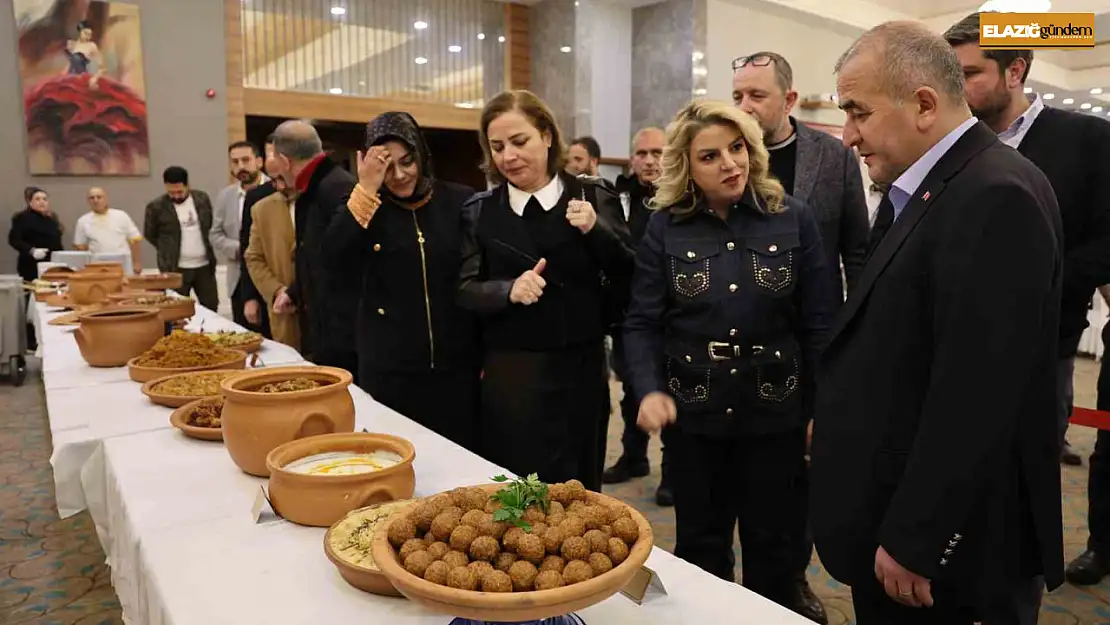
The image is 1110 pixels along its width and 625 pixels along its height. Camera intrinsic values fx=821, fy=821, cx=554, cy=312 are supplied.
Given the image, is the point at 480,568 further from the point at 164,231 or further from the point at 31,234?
the point at 31,234

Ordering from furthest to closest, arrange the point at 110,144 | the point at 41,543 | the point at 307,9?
Answer: the point at 307,9 < the point at 110,144 < the point at 41,543

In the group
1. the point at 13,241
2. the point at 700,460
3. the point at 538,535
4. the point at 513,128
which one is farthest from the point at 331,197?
the point at 13,241

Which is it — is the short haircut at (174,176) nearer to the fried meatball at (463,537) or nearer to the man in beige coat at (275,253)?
the man in beige coat at (275,253)

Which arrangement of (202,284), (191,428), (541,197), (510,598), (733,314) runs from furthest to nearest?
(202,284), (541,197), (733,314), (191,428), (510,598)

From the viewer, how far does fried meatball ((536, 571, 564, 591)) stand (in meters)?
0.77

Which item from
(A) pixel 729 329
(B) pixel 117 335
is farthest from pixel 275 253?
(A) pixel 729 329

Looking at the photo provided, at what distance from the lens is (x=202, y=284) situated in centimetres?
675

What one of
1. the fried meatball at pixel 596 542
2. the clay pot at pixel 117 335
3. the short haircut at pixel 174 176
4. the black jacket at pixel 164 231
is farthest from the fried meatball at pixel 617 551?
the short haircut at pixel 174 176

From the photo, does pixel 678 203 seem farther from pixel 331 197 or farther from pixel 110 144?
pixel 110 144

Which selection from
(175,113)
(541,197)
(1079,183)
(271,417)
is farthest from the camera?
(175,113)

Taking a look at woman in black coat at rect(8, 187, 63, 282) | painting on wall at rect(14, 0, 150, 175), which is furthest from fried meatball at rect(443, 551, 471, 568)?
painting on wall at rect(14, 0, 150, 175)

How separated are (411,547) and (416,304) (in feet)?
4.85

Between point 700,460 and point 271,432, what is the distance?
3.41 ft

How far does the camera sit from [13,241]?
6.84 metres
